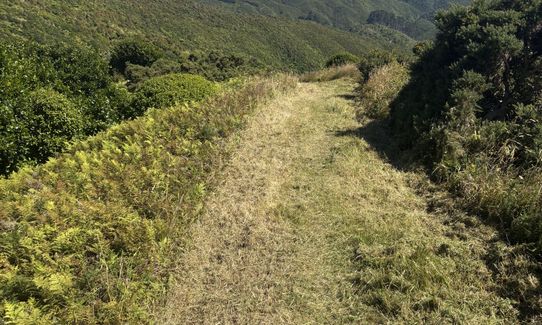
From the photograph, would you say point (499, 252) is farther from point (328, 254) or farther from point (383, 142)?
point (383, 142)

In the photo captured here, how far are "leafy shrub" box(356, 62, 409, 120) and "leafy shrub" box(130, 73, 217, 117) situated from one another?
5262 mm

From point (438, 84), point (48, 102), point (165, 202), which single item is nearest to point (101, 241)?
point (165, 202)

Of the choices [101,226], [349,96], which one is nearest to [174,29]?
[349,96]

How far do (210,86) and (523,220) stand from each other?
973cm

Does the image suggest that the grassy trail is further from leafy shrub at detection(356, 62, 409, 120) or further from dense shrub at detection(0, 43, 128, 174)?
dense shrub at detection(0, 43, 128, 174)

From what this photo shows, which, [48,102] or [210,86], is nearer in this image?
[48,102]

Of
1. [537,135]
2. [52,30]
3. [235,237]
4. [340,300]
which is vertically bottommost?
[52,30]

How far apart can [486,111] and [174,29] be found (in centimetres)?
10157

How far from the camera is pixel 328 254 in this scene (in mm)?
5098

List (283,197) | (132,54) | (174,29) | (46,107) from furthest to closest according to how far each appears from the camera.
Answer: (174,29)
(132,54)
(46,107)
(283,197)

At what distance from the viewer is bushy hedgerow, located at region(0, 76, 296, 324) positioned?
12.9 ft

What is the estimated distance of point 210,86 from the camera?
11.9 m

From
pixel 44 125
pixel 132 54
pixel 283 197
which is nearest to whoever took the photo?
pixel 283 197

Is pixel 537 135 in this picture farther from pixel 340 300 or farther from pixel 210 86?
pixel 210 86
